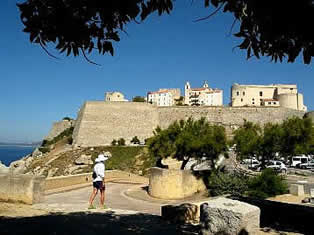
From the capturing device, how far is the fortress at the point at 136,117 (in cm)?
4912

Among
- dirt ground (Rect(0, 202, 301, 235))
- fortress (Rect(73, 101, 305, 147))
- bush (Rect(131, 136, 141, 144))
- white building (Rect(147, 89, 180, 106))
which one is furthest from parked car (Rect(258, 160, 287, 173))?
white building (Rect(147, 89, 180, 106))

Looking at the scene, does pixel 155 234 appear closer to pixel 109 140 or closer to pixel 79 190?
pixel 79 190

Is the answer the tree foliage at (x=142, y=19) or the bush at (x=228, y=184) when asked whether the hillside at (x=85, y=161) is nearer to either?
the bush at (x=228, y=184)

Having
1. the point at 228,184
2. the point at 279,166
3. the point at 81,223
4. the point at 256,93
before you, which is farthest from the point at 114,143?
the point at 81,223

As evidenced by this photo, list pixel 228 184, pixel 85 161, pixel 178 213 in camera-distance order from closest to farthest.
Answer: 1. pixel 178 213
2. pixel 228 184
3. pixel 85 161

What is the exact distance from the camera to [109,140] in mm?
49281

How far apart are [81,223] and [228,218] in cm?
277

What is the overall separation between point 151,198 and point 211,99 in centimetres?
7028

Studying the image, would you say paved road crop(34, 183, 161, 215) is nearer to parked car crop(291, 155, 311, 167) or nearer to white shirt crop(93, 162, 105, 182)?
white shirt crop(93, 162, 105, 182)

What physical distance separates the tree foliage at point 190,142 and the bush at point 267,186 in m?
4.00

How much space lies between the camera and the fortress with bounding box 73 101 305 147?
4912 cm

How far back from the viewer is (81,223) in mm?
6160

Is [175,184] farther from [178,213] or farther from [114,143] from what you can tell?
[114,143]

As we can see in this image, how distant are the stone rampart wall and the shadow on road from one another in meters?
1.38
